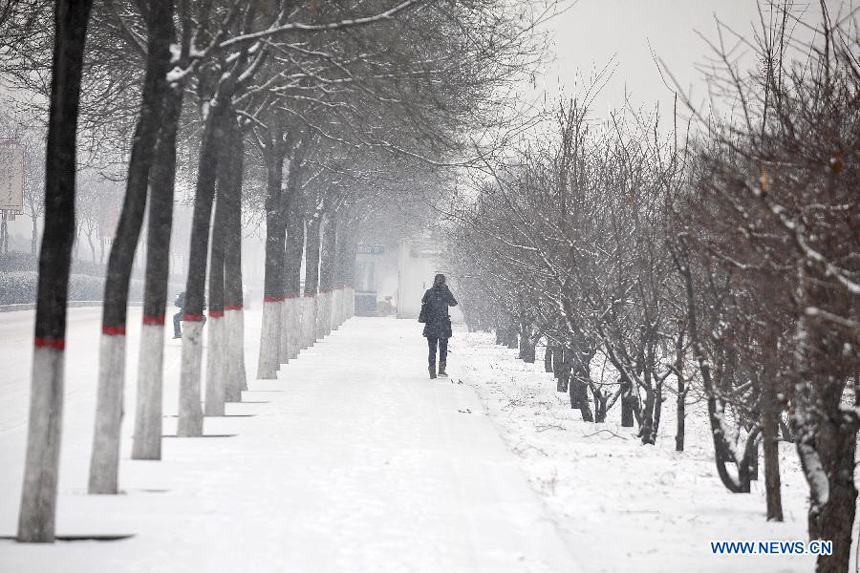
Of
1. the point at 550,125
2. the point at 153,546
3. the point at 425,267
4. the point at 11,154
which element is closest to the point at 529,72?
the point at 550,125

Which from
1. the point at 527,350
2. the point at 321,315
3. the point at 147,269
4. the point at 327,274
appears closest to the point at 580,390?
the point at 147,269

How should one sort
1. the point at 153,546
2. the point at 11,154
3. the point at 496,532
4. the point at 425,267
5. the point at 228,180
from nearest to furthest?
the point at 153,546 → the point at 496,532 → the point at 228,180 → the point at 11,154 → the point at 425,267

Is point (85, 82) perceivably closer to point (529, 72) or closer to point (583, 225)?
point (529, 72)

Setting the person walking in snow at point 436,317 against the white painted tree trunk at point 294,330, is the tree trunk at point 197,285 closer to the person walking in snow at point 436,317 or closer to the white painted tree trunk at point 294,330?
the person walking in snow at point 436,317

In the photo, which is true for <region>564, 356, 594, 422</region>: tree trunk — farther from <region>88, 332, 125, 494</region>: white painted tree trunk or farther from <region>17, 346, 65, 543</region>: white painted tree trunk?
<region>17, 346, 65, 543</region>: white painted tree trunk

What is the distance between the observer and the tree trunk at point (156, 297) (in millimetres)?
9469

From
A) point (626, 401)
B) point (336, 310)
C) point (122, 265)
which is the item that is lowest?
point (626, 401)

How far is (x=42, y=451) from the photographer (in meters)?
6.37

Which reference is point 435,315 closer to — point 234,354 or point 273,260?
point 273,260

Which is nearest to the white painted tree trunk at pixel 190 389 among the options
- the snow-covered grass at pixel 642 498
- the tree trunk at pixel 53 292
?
the snow-covered grass at pixel 642 498

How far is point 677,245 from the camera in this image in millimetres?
9578

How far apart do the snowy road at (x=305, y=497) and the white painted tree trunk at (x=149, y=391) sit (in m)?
0.24

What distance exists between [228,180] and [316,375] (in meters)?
5.74

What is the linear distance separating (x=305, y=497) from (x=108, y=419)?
1.59 metres
